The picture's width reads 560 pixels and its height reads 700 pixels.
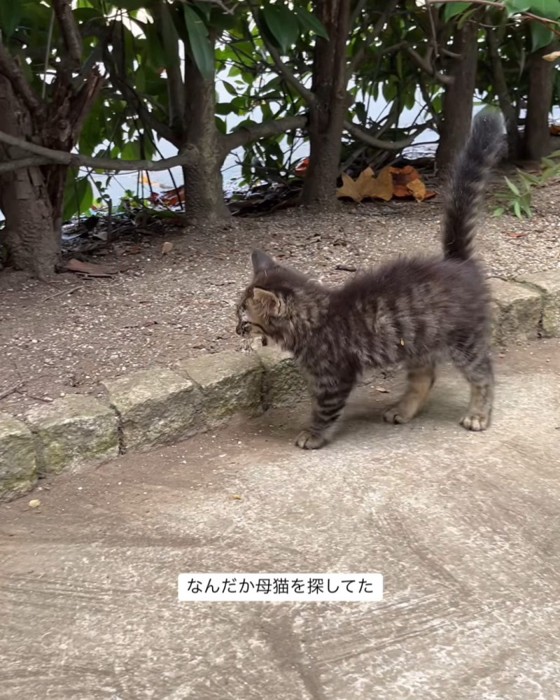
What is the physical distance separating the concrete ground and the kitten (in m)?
0.20

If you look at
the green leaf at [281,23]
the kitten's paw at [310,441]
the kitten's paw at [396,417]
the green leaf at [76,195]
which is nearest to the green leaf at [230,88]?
the green leaf at [76,195]

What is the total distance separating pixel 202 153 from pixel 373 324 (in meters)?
1.88

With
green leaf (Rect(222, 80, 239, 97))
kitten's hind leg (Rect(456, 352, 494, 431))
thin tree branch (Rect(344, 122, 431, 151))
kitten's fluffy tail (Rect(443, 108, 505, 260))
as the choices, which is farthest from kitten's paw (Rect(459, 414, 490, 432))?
green leaf (Rect(222, 80, 239, 97))

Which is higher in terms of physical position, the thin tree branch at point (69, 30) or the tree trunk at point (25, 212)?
the thin tree branch at point (69, 30)

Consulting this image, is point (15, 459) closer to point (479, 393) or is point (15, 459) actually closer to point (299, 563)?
point (299, 563)

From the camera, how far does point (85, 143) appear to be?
4551mm

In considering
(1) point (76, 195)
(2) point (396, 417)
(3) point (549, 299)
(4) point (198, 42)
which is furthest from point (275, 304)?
(1) point (76, 195)

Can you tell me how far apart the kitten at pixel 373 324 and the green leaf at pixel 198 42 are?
3.10 feet

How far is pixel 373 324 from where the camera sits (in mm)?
2840

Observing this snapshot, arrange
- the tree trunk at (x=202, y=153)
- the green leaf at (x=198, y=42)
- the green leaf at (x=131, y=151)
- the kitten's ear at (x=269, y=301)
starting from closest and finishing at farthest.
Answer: the kitten's ear at (x=269, y=301), the green leaf at (x=198, y=42), the tree trunk at (x=202, y=153), the green leaf at (x=131, y=151)

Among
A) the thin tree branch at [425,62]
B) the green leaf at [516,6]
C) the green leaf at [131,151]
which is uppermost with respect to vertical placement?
the green leaf at [516,6]

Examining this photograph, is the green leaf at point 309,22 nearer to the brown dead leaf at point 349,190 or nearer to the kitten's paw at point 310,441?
the brown dead leaf at point 349,190

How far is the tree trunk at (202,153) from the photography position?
13.7 ft
